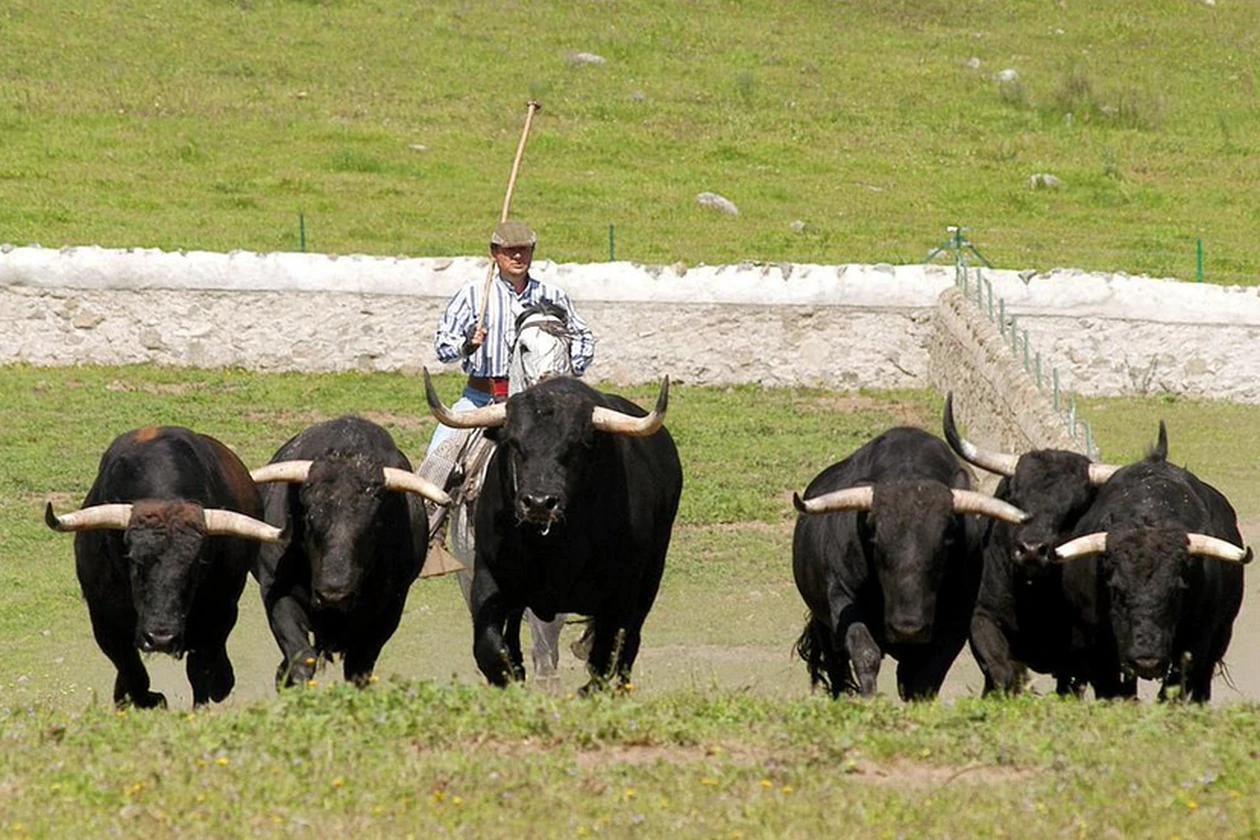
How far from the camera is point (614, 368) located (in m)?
25.9

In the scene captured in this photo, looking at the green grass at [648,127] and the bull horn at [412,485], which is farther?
the green grass at [648,127]

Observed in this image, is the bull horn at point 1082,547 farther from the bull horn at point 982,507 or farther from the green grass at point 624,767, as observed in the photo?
the green grass at point 624,767

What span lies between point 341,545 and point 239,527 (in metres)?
0.58

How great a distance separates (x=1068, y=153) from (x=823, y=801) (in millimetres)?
29407

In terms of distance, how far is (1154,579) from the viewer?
38.3 ft

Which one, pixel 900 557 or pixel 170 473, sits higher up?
pixel 170 473

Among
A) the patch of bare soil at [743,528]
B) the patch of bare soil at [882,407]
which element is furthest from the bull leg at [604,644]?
the patch of bare soil at [882,407]

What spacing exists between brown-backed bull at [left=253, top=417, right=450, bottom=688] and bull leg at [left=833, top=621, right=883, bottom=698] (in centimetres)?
219

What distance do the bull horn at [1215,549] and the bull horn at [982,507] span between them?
860 millimetres

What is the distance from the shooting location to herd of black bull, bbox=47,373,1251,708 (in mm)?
11758

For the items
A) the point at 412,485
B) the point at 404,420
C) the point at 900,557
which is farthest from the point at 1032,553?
the point at 404,420

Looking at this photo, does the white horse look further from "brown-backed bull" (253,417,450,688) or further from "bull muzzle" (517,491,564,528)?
"bull muzzle" (517,491,564,528)

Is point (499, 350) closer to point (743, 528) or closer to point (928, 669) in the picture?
point (928, 669)

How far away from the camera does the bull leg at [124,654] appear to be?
12227 millimetres
